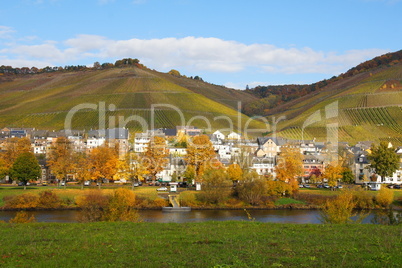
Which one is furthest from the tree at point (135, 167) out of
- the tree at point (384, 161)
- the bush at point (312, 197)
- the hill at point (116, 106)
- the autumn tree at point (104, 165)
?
the hill at point (116, 106)

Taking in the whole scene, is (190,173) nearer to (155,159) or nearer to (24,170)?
(155,159)

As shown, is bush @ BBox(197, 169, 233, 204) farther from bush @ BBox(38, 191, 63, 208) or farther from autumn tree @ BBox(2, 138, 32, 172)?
autumn tree @ BBox(2, 138, 32, 172)

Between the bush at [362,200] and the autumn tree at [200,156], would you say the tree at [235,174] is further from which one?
the bush at [362,200]

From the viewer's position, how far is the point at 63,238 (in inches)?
679

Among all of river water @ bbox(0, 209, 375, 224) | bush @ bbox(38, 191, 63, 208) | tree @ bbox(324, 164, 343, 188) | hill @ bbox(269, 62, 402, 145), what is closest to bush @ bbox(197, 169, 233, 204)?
river water @ bbox(0, 209, 375, 224)

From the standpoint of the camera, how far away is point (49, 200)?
51906 mm

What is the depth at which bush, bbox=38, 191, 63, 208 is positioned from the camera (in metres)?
51.5

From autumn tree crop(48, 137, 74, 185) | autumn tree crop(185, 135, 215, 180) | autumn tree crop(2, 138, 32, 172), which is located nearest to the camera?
autumn tree crop(48, 137, 74, 185)

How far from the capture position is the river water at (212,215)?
4214 centimetres

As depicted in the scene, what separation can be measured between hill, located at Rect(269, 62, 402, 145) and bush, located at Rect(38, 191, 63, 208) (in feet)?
275

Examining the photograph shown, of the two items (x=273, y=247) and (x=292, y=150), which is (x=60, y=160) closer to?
(x=292, y=150)

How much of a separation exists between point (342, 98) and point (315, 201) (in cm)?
11060

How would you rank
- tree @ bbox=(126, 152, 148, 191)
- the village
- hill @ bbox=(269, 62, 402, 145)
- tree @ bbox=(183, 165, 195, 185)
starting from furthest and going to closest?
1. hill @ bbox=(269, 62, 402, 145)
2. the village
3. tree @ bbox=(183, 165, 195, 185)
4. tree @ bbox=(126, 152, 148, 191)

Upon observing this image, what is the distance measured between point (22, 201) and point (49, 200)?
9.33 feet
